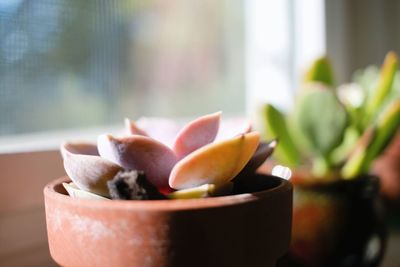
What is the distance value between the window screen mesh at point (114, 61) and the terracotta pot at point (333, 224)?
0.77ft

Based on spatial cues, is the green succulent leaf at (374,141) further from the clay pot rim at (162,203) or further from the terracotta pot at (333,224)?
the clay pot rim at (162,203)

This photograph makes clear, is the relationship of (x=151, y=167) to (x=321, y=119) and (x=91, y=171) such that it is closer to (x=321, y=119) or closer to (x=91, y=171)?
(x=91, y=171)

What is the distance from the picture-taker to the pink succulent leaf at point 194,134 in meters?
0.29

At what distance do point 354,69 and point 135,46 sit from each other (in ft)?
1.48

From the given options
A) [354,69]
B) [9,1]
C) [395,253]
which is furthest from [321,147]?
[354,69]

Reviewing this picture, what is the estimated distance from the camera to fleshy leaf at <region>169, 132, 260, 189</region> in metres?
0.26

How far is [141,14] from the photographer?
590mm

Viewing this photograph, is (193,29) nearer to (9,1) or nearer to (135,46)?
(135,46)

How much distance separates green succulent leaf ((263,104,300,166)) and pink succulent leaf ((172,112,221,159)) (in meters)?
0.16

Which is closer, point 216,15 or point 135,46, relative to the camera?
point 135,46

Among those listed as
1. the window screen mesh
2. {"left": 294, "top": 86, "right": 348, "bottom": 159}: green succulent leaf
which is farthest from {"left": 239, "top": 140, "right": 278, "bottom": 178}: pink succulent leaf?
the window screen mesh

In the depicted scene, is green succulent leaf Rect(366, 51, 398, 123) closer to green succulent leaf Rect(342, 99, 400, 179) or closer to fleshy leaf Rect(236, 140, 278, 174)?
green succulent leaf Rect(342, 99, 400, 179)

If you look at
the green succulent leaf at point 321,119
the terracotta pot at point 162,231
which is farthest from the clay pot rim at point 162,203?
the green succulent leaf at point 321,119

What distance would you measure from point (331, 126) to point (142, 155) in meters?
0.23
